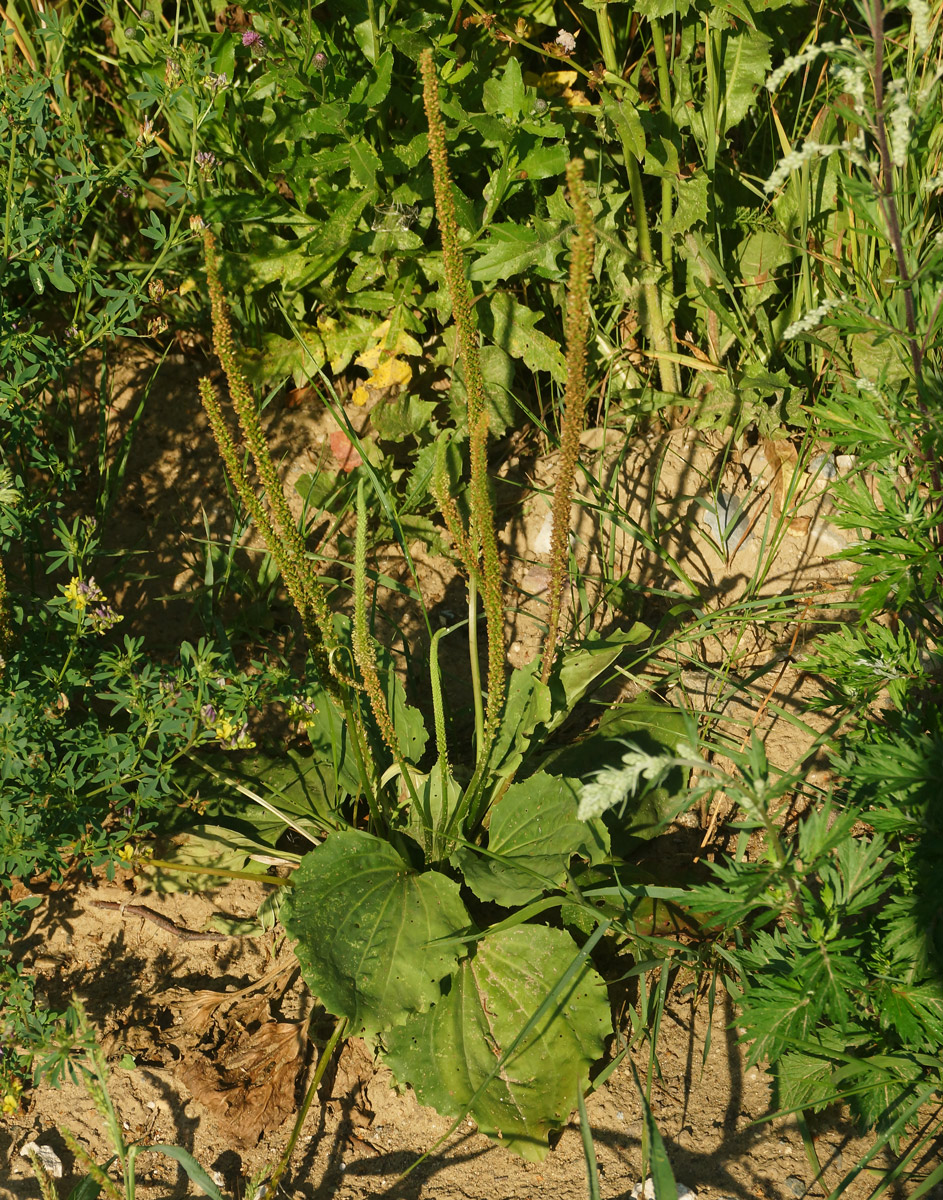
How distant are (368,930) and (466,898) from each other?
43cm

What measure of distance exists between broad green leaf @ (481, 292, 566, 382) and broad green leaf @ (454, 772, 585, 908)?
1.47m

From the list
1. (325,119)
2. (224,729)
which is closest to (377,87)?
(325,119)

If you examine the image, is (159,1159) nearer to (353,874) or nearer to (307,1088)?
(307,1088)

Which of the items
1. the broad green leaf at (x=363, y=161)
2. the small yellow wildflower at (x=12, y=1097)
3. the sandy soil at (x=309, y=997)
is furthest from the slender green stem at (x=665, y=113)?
the small yellow wildflower at (x=12, y=1097)

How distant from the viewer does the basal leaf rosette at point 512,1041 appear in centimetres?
211

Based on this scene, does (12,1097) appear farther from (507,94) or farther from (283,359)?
(507,94)

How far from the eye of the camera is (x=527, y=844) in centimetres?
238

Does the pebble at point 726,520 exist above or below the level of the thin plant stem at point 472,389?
below

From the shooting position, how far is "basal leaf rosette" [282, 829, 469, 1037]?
2121 mm

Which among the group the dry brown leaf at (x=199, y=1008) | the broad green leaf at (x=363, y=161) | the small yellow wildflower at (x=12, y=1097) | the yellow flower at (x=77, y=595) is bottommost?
the dry brown leaf at (x=199, y=1008)

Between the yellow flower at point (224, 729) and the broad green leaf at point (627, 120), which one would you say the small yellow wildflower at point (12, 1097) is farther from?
the broad green leaf at point (627, 120)

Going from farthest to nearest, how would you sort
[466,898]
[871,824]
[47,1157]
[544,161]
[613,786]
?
[544,161]
[466,898]
[47,1157]
[871,824]
[613,786]

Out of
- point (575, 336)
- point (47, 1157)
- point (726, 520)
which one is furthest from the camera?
point (726, 520)

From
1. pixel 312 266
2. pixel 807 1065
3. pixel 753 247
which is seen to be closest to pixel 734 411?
pixel 753 247
